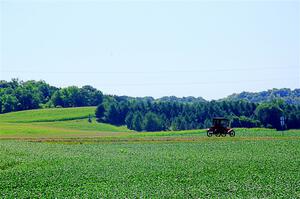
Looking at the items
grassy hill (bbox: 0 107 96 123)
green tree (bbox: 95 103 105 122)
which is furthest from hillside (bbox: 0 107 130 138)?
green tree (bbox: 95 103 105 122)

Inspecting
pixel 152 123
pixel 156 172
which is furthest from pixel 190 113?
pixel 156 172

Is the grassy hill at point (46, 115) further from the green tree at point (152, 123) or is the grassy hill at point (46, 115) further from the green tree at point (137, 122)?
the green tree at point (152, 123)

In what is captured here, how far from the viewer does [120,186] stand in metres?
31.5

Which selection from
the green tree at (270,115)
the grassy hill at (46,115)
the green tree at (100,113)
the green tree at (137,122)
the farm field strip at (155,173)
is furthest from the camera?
the green tree at (100,113)

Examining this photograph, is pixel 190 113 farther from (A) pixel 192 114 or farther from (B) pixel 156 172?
(B) pixel 156 172

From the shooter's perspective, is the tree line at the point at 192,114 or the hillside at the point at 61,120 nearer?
the tree line at the point at 192,114

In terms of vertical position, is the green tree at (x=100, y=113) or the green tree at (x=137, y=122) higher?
the green tree at (x=100, y=113)

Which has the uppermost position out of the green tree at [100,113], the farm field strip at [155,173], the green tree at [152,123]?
the green tree at [100,113]

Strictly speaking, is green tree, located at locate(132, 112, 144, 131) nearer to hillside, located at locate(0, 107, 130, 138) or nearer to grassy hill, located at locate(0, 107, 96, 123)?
hillside, located at locate(0, 107, 130, 138)

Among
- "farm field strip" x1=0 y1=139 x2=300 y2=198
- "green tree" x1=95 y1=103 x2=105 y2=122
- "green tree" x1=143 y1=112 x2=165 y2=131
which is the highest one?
"green tree" x1=95 y1=103 x2=105 y2=122

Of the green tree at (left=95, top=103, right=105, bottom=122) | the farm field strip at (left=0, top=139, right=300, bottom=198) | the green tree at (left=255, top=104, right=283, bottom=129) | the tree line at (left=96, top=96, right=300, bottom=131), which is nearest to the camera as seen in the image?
the farm field strip at (left=0, top=139, right=300, bottom=198)

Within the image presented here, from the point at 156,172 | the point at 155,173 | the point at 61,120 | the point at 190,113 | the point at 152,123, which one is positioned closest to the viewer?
the point at 155,173

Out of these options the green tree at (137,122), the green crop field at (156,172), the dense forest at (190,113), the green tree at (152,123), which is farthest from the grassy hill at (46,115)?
the green crop field at (156,172)

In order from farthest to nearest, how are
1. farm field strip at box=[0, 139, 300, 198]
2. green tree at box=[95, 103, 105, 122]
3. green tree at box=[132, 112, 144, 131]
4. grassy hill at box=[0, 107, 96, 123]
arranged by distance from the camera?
1. green tree at box=[95, 103, 105, 122]
2. grassy hill at box=[0, 107, 96, 123]
3. green tree at box=[132, 112, 144, 131]
4. farm field strip at box=[0, 139, 300, 198]
